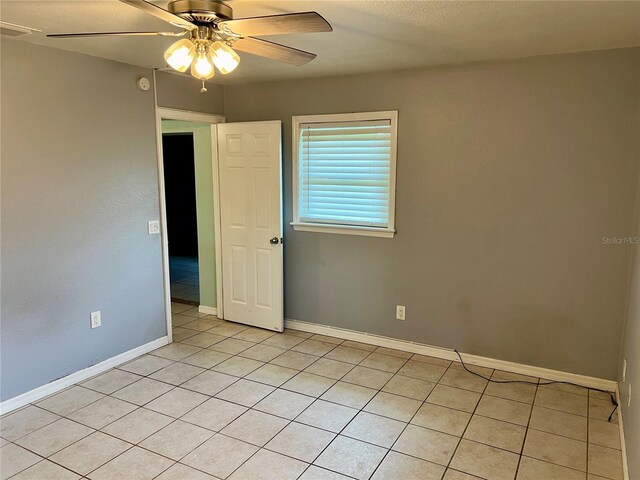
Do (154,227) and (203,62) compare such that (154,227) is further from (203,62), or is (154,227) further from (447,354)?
(447,354)

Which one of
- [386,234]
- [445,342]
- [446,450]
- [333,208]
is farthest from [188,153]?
[446,450]

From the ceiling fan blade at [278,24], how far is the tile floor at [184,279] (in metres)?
3.97

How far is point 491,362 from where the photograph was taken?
11.6ft

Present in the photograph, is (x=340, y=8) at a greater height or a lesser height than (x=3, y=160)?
greater

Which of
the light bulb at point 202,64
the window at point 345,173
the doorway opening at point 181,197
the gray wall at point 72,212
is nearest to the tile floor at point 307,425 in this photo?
the gray wall at point 72,212

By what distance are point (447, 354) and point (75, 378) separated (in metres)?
2.90

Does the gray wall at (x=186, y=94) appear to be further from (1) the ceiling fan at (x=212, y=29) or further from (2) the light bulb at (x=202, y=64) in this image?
(2) the light bulb at (x=202, y=64)

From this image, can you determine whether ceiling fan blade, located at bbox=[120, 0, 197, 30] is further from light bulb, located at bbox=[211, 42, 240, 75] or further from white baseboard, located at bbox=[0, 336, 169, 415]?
white baseboard, located at bbox=[0, 336, 169, 415]

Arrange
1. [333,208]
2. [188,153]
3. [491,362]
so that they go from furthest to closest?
[188,153], [333,208], [491,362]

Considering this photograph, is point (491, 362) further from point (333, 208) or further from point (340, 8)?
point (340, 8)

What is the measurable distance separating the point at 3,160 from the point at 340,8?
2241 millimetres

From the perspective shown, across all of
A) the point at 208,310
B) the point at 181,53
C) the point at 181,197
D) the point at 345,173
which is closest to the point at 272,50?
the point at 181,53

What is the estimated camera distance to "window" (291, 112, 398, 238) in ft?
12.3

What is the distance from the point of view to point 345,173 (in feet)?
13.0
